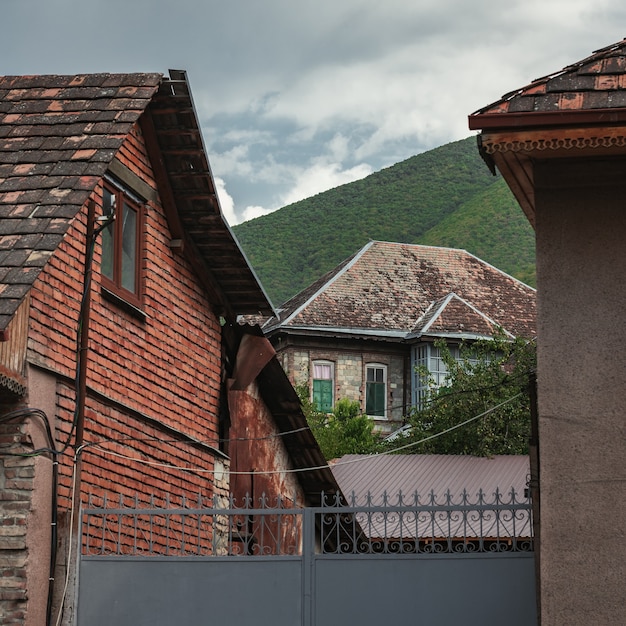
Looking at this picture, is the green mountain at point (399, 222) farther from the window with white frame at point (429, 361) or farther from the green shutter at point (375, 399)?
the green shutter at point (375, 399)

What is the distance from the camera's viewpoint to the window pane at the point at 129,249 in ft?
42.5

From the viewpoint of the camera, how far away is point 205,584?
10.9m

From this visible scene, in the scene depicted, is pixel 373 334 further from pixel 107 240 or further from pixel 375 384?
pixel 107 240

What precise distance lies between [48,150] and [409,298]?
3271 cm

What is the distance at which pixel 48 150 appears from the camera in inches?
466

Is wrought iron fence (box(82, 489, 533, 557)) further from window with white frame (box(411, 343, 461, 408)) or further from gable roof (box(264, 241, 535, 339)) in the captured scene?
gable roof (box(264, 241, 535, 339))

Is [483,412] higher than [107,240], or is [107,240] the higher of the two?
[483,412]

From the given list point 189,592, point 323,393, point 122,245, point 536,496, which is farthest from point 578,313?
point 323,393

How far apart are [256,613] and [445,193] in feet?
292

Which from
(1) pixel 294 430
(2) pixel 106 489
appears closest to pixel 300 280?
(1) pixel 294 430

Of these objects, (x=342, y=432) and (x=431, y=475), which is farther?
(x=342, y=432)

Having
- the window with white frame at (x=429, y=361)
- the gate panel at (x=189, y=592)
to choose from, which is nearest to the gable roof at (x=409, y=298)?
the window with white frame at (x=429, y=361)

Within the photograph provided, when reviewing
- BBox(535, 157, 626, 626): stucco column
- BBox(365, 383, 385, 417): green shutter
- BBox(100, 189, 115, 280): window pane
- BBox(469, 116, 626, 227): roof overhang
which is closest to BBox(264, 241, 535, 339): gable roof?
BBox(365, 383, 385, 417): green shutter

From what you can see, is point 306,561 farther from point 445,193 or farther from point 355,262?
point 445,193
